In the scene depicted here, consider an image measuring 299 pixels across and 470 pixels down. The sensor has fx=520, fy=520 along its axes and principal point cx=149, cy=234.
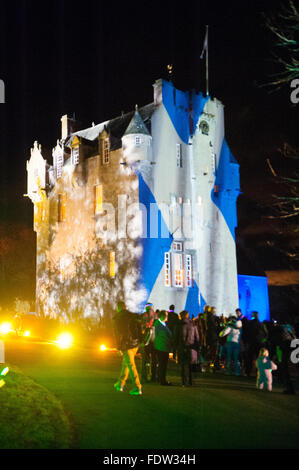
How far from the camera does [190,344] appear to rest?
1523 cm

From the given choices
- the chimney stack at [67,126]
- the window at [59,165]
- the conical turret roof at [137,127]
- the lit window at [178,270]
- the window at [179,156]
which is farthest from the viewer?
the chimney stack at [67,126]

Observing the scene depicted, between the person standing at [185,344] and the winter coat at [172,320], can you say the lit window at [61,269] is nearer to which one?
the winter coat at [172,320]

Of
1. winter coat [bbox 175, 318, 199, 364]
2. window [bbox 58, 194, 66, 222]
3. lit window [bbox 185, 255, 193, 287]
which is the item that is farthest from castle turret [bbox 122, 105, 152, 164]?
winter coat [bbox 175, 318, 199, 364]

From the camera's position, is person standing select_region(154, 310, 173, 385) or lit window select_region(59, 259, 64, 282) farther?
lit window select_region(59, 259, 64, 282)

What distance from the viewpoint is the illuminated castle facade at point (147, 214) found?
32.8 m

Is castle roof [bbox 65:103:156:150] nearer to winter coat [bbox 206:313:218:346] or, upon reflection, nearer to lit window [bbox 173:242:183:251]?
lit window [bbox 173:242:183:251]

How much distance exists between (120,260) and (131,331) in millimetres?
21230

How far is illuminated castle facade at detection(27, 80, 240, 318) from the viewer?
3275 centimetres

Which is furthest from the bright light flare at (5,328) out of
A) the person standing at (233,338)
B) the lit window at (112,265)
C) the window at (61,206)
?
the person standing at (233,338)

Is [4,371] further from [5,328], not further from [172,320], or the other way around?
[5,328]

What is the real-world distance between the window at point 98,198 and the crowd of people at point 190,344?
679 inches

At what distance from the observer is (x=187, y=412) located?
10438 mm

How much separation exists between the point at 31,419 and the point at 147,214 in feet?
79.1
